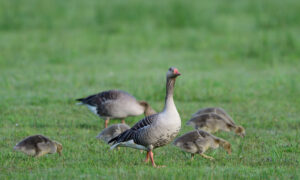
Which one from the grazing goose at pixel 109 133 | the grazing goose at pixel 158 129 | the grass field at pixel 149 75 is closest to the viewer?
the grazing goose at pixel 158 129

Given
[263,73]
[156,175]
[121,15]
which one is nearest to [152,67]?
[263,73]

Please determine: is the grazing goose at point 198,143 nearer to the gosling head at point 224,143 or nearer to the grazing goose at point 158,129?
the gosling head at point 224,143

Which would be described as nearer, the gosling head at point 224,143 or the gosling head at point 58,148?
the gosling head at point 58,148

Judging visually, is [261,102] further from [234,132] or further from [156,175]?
[156,175]

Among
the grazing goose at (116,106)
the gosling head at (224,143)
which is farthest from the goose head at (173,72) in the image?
the grazing goose at (116,106)

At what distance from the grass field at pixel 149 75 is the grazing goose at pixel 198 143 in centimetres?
20

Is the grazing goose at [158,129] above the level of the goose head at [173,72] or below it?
below

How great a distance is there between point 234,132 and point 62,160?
347 centimetres

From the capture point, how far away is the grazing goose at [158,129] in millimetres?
7449

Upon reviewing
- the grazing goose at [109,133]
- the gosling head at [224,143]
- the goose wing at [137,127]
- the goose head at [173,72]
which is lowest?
the grazing goose at [109,133]

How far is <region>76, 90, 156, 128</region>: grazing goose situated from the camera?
35.3 ft

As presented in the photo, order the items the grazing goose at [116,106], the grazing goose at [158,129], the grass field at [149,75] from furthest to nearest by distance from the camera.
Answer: the grazing goose at [116,106]
the grass field at [149,75]
the grazing goose at [158,129]

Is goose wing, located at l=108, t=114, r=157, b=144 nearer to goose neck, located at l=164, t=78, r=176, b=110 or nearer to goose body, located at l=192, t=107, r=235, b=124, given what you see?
goose neck, located at l=164, t=78, r=176, b=110

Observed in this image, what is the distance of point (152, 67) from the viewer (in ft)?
56.7
